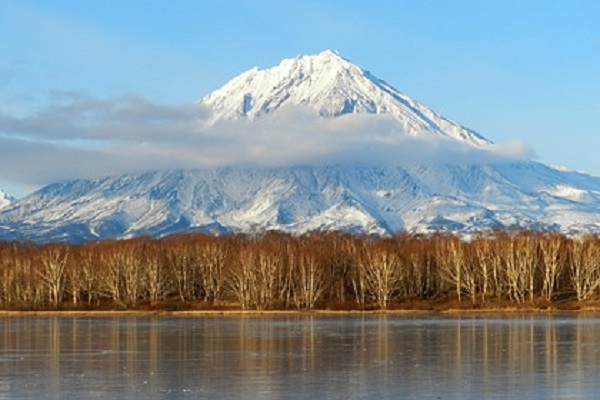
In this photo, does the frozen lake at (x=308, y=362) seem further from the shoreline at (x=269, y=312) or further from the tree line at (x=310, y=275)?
the tree line at (x=310, y=275)

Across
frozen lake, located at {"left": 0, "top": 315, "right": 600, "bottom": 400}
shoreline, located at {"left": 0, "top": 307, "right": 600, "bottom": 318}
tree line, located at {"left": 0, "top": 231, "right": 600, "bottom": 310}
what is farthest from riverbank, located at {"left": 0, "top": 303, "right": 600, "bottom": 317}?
frozen lake, located at {"left": 0, "top": 315, "right": 600, "bottom": 400}

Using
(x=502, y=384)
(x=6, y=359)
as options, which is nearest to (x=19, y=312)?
(x=6, y=359)

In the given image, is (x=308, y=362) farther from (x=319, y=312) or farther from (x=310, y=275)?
(x=310, y=275)

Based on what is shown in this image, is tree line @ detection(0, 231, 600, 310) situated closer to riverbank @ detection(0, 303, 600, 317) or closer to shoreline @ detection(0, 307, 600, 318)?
riverbank @ detection(0, 303, 600, 317)

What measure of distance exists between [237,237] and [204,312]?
43.8 m

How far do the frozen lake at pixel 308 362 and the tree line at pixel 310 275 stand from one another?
4446cm

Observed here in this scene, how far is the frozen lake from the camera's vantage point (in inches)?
1738

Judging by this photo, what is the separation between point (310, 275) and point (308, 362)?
7829cm

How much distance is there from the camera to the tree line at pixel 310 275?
13600 cm

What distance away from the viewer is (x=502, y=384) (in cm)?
4528

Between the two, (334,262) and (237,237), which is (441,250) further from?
(237,237)

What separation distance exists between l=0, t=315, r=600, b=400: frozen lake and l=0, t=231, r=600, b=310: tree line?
44461 millimetres

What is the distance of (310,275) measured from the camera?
13550 cm

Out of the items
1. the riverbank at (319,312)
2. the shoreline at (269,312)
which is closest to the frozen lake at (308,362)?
the shoreline at (269,312)
